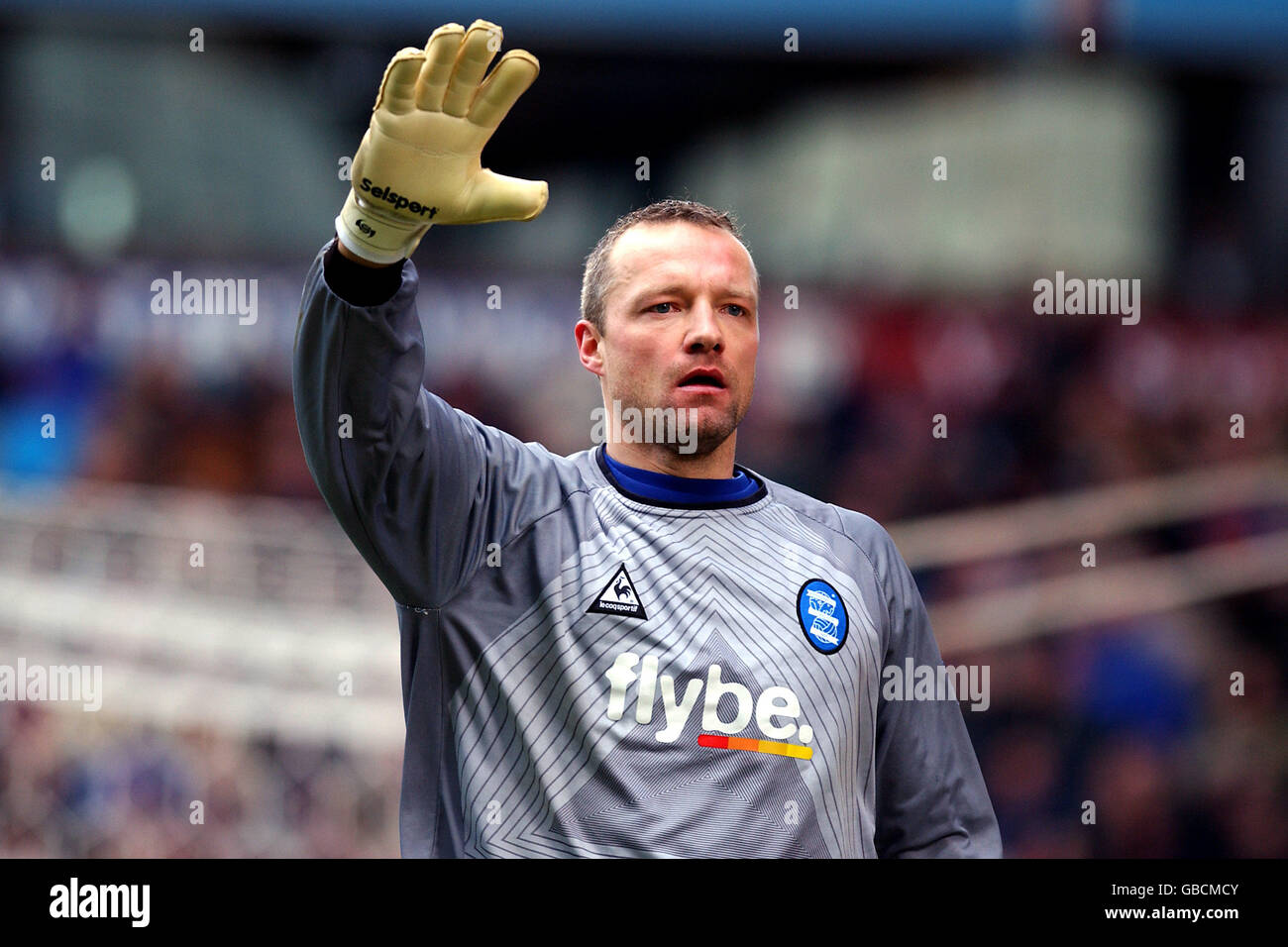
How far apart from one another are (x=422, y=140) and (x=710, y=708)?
101 cm

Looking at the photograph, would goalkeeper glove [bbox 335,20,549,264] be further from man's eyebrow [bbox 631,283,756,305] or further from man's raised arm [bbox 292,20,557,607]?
man's eyebrow [bbox 631,283,756,305]

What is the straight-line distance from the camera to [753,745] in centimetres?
246

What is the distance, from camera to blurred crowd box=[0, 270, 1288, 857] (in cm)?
724

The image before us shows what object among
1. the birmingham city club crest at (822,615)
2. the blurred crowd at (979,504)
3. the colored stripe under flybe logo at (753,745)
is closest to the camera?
the colored stripe under flybe logo at (753,745)

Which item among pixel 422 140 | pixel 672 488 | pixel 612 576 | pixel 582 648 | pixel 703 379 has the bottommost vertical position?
pixel 582 648

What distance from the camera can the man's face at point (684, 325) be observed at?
2684 mm

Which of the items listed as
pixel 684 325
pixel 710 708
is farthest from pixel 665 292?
pixel 710 708

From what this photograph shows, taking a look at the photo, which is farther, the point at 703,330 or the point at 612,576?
the point at 703,330

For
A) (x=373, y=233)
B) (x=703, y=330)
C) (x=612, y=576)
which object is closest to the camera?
(x=373, y=233)

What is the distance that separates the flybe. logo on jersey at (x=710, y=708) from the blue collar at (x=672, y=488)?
0.33 metres

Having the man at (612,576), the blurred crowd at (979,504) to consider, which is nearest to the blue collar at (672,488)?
the man at (612,576)

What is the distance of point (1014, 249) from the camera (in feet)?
35.4

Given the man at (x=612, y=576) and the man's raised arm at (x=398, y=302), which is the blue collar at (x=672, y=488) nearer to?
the man at (x=612, y=576)

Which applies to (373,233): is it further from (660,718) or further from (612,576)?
(660,718)
